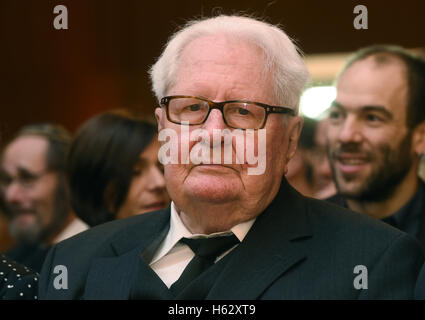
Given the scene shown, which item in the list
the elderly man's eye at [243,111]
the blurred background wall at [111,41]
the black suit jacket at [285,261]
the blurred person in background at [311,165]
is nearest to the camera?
the black suit jacket at [285,261]

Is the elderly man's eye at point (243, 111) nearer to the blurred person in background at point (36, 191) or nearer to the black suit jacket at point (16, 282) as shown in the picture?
the black suit jacket at point (16, 282)

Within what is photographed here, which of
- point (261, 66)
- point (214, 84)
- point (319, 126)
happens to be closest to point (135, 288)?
point (214, 84)

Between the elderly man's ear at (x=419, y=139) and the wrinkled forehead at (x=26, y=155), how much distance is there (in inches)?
67.6

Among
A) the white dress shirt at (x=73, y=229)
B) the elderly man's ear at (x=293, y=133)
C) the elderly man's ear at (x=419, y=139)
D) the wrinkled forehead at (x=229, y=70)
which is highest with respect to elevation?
the wrinkled forehead at (x=229, y=70)

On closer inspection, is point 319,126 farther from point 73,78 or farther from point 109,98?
point 73,78

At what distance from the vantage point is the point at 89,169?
8.30 feet

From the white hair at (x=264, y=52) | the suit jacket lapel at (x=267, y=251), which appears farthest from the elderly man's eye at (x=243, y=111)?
the suit jacket lapel at (x=267, y=251)

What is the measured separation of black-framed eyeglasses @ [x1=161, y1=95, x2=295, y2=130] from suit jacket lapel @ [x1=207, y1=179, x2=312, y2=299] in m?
0.25

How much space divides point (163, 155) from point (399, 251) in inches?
27.8

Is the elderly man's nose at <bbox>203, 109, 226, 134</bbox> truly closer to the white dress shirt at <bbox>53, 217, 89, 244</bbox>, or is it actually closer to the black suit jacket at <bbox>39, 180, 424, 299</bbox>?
the black suit jacket at <bbox>39, 180, 424, 299</bbox>

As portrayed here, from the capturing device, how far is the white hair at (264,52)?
165 cm

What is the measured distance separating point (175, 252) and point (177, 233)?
0.18ft

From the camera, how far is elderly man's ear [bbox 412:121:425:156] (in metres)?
2.17

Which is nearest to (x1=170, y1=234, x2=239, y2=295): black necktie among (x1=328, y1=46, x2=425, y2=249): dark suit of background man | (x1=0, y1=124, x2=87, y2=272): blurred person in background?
(x1=328, y1=46, x2=425, y2=249): dark suit of background man
